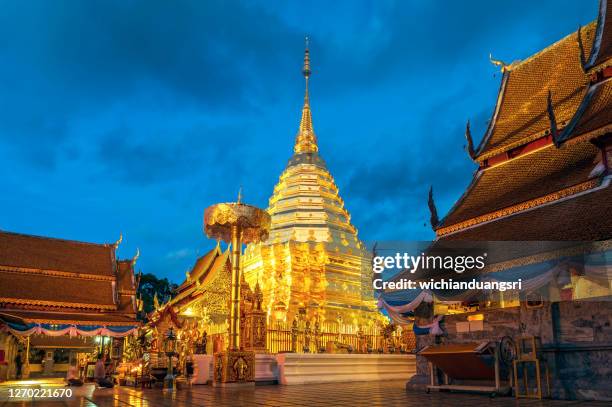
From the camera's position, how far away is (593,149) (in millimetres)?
13398

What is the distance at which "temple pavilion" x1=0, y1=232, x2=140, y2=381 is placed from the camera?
88.0 feet

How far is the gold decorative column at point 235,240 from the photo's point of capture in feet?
47.2

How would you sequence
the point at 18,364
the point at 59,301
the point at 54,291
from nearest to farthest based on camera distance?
1. the point at 59,301
2. the point at 54,291
3. the point at 18,364

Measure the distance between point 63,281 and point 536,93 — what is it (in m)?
25.2

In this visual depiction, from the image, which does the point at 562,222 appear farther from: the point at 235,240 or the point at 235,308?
the point at 235,240

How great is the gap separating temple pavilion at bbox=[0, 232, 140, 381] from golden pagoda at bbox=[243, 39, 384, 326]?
8.06m

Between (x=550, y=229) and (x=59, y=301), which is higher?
(x=550, y=229)

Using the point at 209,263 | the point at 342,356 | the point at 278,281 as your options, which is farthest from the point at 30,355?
the point at 342,356

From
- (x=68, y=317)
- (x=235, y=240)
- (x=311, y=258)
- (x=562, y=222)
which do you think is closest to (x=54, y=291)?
(x=68, y=317)

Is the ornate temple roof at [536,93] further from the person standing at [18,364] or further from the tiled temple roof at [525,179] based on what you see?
the person standing at [18,364]

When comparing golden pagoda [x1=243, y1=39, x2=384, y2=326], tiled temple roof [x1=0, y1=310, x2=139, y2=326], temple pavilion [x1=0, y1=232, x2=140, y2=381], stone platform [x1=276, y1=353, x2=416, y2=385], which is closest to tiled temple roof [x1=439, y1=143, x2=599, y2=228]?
stone platform [x1=276, y1=353, x2=416, y2=385]

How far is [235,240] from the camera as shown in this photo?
16266mm

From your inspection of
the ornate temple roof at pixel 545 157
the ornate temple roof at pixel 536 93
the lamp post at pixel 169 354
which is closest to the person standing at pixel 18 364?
the lamp post at pixel 169 354

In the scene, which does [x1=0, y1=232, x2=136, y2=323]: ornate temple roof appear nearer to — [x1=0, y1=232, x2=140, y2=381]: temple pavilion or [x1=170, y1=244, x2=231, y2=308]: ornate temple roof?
[x1=0, y1=232, x2=140, y2=381]: temple pavilion
